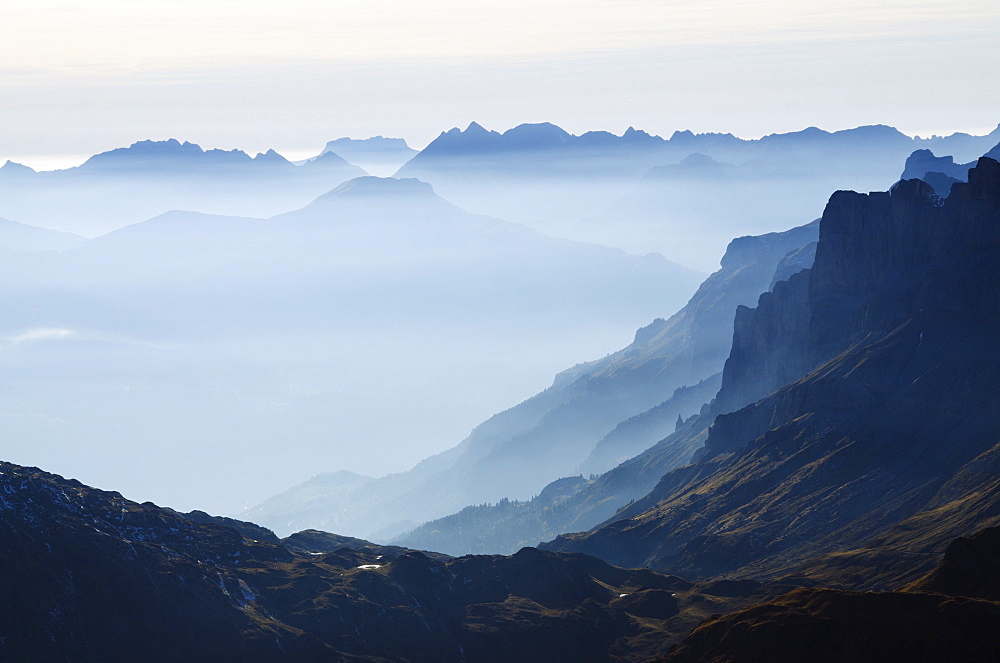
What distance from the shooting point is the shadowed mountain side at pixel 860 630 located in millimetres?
171250

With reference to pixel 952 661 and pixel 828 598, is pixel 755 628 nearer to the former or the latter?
pixel 828 598

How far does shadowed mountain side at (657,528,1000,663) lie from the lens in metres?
171

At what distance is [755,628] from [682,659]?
52.9 feet

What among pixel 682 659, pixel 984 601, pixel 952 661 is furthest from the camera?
pixel 682 659

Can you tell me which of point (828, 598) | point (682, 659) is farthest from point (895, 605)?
point (682, 659)

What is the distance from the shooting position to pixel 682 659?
198 metres

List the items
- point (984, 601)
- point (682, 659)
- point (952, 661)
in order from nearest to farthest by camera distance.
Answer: point (952, 661) → point (984, 601) → point (682, 659)

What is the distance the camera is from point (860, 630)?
17975 cm

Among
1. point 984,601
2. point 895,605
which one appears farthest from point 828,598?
point 984,601

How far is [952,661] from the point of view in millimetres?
167375

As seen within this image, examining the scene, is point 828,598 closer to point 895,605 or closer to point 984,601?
point 895,605

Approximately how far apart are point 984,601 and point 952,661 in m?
19.9

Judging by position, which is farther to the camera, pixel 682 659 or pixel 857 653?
pixel 682 659

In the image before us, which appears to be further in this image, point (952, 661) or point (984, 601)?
point (984, 601)
